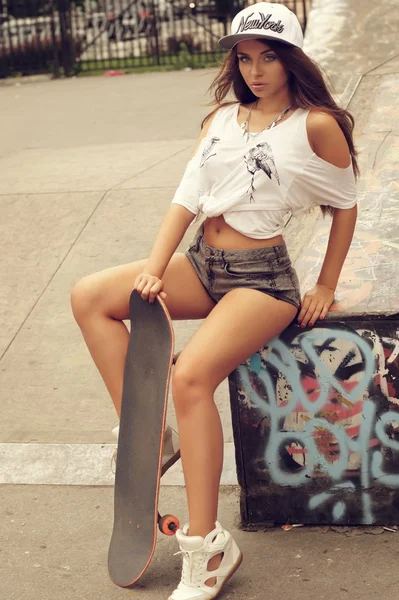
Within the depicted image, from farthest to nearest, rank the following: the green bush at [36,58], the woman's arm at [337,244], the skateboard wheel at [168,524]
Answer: the green bush at [36,58], the woman's arm at [337,244], the skateboard wheel at [168,524]

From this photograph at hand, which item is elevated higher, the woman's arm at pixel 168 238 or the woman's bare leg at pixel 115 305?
the woman's arm at pixel 168 238

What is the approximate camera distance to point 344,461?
10.8 feet

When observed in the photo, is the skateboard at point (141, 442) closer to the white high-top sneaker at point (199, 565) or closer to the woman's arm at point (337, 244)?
the white high-top sneaker at point (199, 565)

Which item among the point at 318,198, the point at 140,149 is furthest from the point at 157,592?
the point at 140,149

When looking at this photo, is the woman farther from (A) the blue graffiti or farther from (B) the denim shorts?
(A) the blue graffiti

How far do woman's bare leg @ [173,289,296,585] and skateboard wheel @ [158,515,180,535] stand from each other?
93 millimetres

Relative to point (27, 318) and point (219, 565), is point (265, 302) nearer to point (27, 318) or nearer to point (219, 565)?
point (219, 565)

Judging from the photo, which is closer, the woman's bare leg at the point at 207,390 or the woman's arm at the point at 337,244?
the woman's bare leg at the point at 207,390

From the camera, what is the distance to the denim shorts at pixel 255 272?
3186 mm

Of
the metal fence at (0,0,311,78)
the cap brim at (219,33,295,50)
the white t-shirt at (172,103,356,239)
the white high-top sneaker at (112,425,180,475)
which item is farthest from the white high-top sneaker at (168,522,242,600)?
the metal fence at (0,0,311,78)

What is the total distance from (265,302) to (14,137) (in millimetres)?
6999

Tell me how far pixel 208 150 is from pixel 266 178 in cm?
26

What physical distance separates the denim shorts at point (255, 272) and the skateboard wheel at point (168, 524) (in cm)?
75

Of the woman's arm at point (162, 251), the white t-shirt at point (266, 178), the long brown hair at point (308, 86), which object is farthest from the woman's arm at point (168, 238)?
the long brown hair at point (308, 86)
